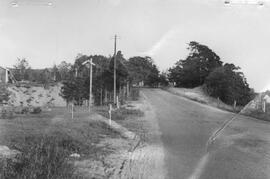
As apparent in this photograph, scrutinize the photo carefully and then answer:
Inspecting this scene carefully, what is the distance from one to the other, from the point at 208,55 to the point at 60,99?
31713 mm

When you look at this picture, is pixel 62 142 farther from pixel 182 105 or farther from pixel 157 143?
pixel 182 105

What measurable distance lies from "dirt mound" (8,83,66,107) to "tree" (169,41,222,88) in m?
28.3

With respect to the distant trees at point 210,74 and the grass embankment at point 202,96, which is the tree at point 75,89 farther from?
the distant trees at point 210,74

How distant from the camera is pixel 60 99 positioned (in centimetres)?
3794

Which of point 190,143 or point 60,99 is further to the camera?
point 60,99

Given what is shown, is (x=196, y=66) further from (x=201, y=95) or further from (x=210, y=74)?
(x=201, y=95)

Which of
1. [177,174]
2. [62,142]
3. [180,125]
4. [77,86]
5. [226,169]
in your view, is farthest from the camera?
[77,86]

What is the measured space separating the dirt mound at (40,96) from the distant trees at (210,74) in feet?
→ 93.5

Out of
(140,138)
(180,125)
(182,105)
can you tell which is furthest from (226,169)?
(182,105)

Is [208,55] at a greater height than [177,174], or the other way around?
[208,55]

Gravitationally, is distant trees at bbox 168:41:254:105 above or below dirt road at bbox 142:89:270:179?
above

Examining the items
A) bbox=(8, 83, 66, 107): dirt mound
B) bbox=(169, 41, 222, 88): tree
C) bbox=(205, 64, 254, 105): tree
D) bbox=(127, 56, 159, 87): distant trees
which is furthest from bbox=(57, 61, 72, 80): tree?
bbox=(205, 64, 254, 105): tree

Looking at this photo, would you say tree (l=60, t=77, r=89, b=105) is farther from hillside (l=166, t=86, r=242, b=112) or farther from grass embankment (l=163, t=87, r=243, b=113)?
hillside (l=166, t=86, r=242, b=112)

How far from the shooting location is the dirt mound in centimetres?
3559
